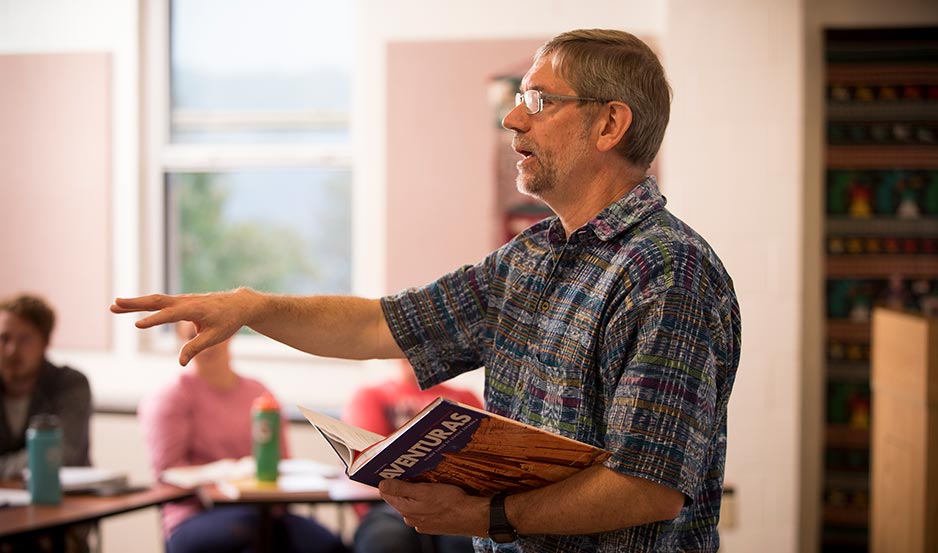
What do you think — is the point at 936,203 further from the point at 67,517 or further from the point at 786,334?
the point at 67,517

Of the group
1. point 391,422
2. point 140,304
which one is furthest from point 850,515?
point 140,304

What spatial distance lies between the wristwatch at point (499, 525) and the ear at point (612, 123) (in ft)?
1.73

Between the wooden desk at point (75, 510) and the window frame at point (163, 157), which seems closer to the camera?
the wooden desk at point (75, 510)

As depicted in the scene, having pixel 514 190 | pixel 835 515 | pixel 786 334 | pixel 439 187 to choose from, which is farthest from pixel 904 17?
pixel 835 515

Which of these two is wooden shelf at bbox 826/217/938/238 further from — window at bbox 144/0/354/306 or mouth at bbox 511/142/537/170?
mouth at bbox 511/142/537/170

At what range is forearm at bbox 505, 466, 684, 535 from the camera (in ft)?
4.21

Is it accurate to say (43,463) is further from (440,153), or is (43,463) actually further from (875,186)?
(875,186)

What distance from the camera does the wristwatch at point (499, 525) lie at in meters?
1.36

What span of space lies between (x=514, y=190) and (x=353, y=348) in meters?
2.57

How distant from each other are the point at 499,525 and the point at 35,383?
2.56m

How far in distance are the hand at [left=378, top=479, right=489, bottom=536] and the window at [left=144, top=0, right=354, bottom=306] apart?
3117mm

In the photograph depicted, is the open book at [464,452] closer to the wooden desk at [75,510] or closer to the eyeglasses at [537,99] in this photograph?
the eyeglasses at [537,99]

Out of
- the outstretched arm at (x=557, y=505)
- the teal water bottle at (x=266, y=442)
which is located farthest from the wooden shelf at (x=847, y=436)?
the outstretched arm at (x=557, y=505)

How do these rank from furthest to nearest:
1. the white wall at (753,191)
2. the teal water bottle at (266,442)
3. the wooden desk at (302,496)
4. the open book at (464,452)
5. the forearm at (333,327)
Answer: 1. the white wall at (753,191)
2. the teal water bottle at (266,442)
3. the wooden desk at (302,496)
4. the forearm at (333,327)
5. the open book at (464,452)
